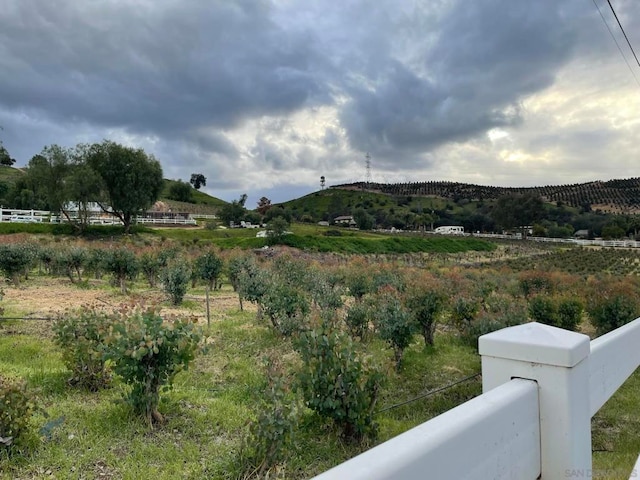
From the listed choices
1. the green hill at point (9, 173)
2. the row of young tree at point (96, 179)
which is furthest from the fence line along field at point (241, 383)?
the green hill at point (9, 173)

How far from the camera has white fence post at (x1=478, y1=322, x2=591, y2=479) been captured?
4.35 feet

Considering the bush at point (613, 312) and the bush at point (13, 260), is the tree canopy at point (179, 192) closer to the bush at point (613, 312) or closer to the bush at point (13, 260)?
the bush at point (13, 260)

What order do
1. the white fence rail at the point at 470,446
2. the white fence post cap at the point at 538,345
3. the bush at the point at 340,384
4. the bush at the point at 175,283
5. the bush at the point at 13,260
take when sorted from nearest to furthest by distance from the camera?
the white fence rail at the point at 470,446 < the white fence post cap at the point at 538,345 < the bush at the point at 340,384 < the bush at the point at 175,283 < the bush at the point at 13,260

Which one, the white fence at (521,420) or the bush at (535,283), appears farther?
the bush at (535,283)

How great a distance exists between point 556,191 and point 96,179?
113530 mm

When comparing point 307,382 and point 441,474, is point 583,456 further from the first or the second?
point 307,382

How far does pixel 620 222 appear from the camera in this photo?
68.9m

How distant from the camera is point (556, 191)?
113750mm

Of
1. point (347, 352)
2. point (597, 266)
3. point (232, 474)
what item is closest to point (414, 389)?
point (347, 352)

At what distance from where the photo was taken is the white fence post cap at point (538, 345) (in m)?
1.32

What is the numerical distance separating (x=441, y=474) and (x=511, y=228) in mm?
86088

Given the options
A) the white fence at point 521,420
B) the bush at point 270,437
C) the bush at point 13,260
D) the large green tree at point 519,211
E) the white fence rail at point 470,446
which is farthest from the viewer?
the large green tree at point 519,211

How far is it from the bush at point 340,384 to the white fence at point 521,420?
128 inches

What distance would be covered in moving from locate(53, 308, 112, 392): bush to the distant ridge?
104 m
